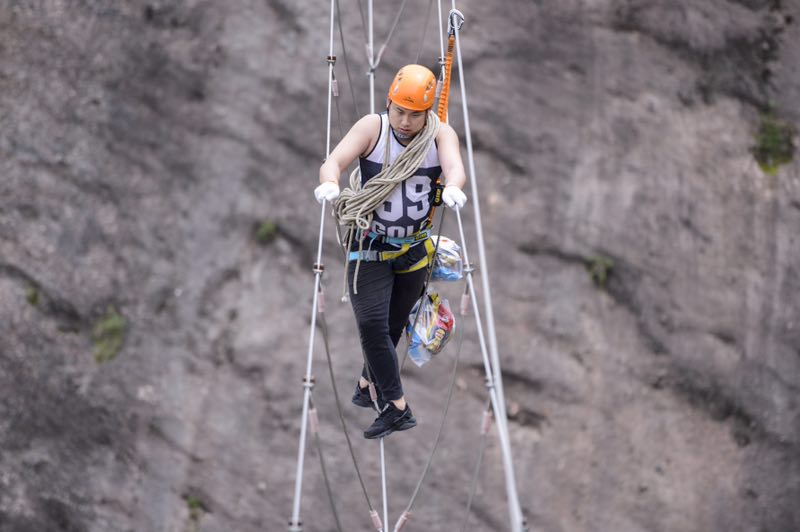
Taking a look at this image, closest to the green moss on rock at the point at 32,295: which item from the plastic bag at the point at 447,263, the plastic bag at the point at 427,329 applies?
the plastic bag at the point at 427,329

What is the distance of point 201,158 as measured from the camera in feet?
31.7

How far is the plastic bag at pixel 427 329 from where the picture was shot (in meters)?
4.81

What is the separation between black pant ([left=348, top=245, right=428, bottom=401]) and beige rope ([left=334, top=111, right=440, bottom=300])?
0.76ft

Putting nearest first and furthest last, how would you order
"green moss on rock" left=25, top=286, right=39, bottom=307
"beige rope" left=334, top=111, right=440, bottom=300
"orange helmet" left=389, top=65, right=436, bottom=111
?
"orange helmet" left=389, top=65, right=436, bottom=111
"beige rope" left=334, top=111, right=440, bottom=300
"green moss on rock" left=25, top=286, right=39, bottom=307

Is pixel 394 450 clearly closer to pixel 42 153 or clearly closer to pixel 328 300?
pixel 328 300

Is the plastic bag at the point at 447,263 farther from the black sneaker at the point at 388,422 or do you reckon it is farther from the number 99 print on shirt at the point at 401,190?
the black sneaker at the point at 388,422

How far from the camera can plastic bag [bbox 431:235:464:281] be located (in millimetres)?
4723

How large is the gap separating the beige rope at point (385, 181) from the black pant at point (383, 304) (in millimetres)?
230

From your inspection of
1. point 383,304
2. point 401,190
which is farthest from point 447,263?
point 401,190

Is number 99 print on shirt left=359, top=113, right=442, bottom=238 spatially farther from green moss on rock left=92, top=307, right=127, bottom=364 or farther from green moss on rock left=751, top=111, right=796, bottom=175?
green moss on rock left=751, top=111, right=796, bottom=175

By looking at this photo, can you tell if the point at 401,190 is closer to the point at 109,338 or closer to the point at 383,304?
the point at 383,304

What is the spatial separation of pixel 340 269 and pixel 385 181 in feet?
16.9

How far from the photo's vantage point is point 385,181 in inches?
162

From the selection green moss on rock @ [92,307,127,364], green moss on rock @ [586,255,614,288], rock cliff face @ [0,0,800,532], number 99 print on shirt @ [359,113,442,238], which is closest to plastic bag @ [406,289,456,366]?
number 99 print on shirt @ [359,113,442,238]
